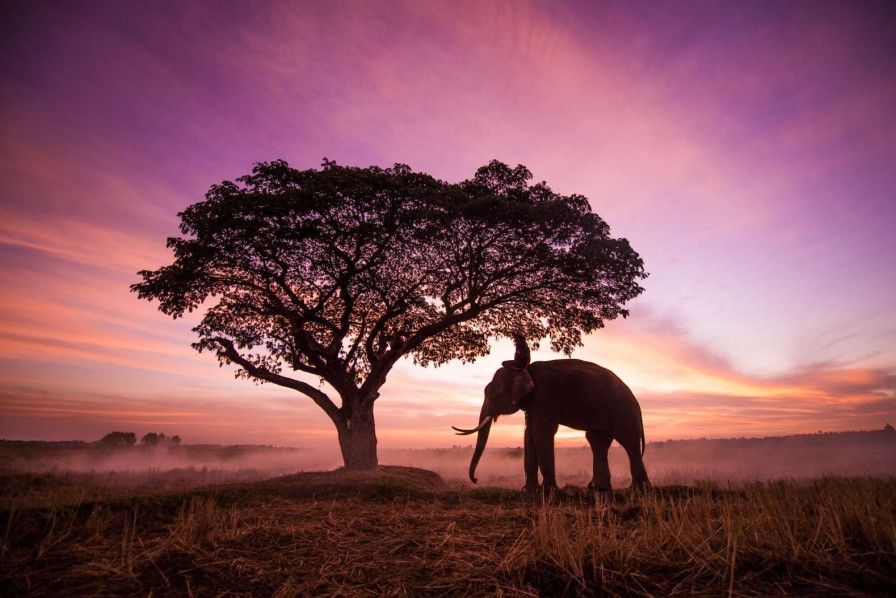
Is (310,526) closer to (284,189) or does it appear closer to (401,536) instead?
(401,536)

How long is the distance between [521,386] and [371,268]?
789cm

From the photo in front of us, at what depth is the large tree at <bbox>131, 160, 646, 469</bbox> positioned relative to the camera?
549 inches

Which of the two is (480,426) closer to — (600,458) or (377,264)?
(600,458)

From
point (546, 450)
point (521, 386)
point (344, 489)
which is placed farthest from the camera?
point (521, 386)

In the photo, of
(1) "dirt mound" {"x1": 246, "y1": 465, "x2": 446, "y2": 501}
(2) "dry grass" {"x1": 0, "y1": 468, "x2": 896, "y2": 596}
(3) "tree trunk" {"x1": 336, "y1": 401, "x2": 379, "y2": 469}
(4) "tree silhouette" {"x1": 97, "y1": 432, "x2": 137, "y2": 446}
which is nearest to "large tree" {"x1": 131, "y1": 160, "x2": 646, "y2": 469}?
(3) "tree trunk" {"x1": 336, "y1": 401, "x2": 379, "y2": 469}

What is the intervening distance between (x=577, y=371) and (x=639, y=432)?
202 cm

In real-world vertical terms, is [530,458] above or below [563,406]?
below

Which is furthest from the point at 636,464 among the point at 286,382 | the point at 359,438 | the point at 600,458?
the point at 286,382

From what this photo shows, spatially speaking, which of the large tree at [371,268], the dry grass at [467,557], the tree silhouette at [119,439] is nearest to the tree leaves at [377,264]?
the large tree at [371,268]

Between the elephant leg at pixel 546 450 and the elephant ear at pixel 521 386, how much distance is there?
659mm

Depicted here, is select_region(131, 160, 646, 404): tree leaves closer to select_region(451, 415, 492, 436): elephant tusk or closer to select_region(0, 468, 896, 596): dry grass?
select_region(451, 415, 492, 436): elephant tusk

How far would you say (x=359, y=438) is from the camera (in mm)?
15945

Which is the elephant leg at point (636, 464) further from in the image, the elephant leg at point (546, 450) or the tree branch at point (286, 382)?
the tree branch at point (286, 382)

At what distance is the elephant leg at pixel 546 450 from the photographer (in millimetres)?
8969
